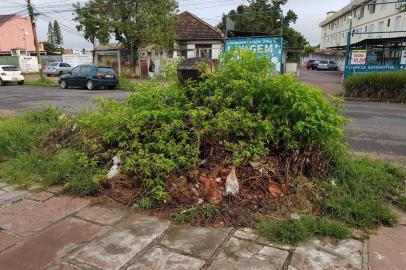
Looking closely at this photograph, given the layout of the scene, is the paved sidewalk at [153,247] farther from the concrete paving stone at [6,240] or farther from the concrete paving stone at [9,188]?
the concrete paving stone at [9,188]

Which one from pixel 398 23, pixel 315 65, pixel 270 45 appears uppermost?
pixel 398 23

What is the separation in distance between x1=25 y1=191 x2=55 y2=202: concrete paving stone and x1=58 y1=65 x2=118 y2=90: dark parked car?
16251 millimetres

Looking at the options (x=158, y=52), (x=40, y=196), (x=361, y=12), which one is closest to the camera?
(x=40, y=196)

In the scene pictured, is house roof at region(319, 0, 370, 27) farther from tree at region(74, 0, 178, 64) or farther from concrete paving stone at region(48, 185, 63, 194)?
concrete paving stone at region(48, 185, 63, 194)

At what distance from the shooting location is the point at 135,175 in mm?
4148

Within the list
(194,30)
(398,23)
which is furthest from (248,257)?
(398,23)

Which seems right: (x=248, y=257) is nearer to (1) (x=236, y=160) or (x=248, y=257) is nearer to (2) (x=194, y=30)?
(1) (x=236, y=160)

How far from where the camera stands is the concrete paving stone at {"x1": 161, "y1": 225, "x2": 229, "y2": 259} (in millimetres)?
2994

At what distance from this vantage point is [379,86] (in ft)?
49.2

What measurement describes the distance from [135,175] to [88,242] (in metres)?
1.16

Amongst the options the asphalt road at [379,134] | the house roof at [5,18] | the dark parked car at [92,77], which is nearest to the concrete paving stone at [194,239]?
the asphalt road at [379,134]

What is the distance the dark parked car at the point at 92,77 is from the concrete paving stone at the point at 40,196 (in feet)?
53.3

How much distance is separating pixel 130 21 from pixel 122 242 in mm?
24251

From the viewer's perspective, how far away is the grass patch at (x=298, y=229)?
3.15 m
